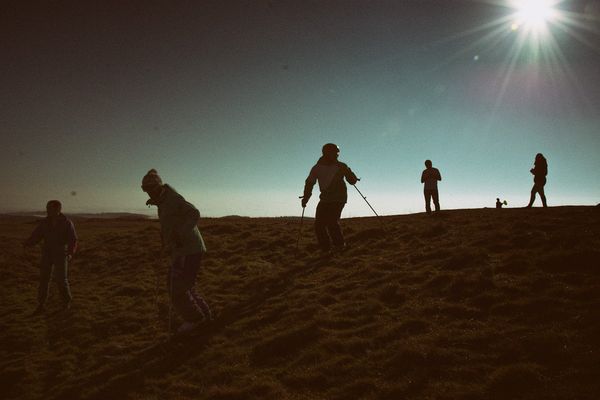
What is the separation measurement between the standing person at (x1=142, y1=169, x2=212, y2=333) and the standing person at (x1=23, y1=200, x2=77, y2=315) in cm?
521

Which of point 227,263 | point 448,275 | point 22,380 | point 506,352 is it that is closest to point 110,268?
point 227,263

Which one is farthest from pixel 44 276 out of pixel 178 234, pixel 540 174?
pixel 540 174

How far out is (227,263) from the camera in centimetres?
1516

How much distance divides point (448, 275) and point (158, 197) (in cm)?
695

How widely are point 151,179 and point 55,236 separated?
570 cm

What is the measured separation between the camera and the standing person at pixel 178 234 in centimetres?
769

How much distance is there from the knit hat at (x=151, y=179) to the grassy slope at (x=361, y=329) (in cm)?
209

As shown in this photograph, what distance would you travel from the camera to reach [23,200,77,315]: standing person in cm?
1123

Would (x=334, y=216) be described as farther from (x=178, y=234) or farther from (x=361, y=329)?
(x=178, y=234)

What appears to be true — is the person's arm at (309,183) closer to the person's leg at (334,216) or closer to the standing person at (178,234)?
the person's leg at (334,216)

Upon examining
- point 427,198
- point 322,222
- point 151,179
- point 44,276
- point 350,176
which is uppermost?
point 427,198

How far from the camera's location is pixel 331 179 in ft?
42.0

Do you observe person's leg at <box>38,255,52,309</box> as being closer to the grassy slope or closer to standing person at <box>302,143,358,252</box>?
the grassy slope

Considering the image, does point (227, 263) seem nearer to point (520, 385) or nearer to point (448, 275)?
point (448, 275)
